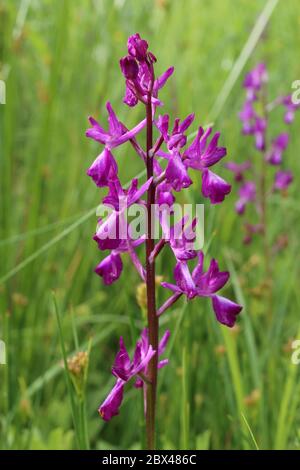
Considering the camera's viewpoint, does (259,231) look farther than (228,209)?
No

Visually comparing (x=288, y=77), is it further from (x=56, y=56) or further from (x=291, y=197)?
(x=56, y=56)

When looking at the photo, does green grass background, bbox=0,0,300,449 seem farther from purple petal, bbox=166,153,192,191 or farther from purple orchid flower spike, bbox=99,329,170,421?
purple petal, bbox=166,153,192,191

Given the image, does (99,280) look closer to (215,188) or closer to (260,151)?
(260,151)

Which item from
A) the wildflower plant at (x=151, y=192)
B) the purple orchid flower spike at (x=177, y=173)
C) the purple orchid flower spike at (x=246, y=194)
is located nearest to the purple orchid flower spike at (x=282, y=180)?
the purple orchid flower spike at (x=246, y=194)

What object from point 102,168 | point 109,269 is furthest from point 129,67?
point 109,269

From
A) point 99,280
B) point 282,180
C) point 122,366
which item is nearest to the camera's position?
point 122,366
